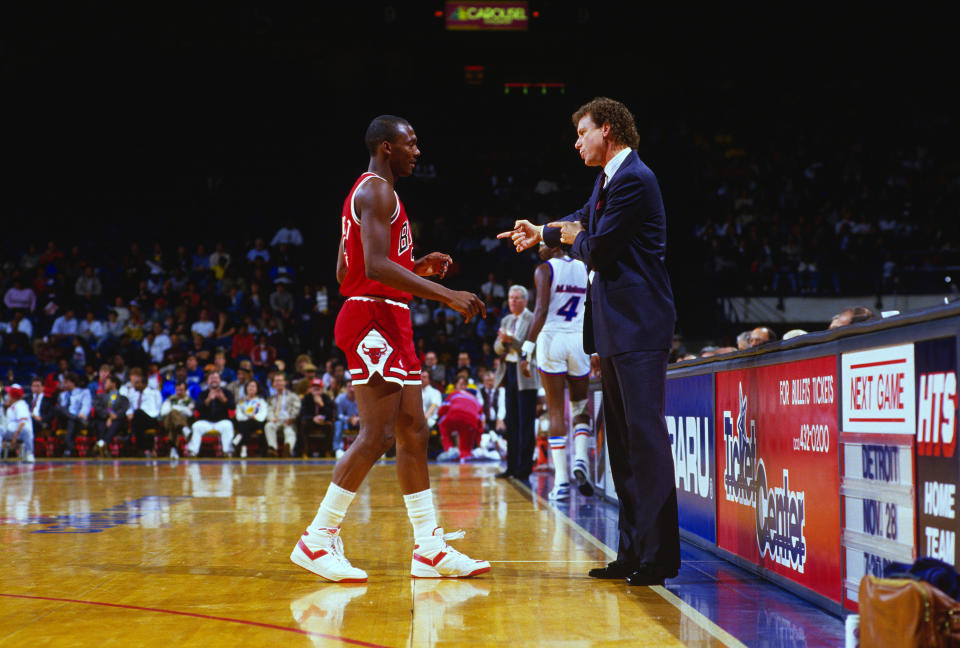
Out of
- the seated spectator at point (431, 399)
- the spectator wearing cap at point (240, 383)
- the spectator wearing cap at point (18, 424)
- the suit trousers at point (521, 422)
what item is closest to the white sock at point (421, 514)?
the suit trousers at point (521, 422)

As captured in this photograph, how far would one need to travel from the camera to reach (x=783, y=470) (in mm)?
3416

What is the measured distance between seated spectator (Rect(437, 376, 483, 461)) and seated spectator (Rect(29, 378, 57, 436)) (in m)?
6.22

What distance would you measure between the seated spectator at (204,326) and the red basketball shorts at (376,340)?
535 inches

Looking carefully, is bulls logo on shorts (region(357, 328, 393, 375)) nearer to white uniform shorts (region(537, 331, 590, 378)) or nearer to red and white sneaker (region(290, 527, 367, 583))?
red and white sneaker (region(290, 527, 367, 583))

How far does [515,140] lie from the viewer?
22531 mm

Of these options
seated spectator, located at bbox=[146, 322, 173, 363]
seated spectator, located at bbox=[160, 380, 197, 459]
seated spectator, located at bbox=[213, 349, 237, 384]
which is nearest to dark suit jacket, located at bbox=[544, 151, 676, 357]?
seated spectator, located at bbox=[160, 380, 197, 459]

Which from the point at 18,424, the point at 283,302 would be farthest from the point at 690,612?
the point at 283,302

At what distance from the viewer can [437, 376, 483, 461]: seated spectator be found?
41.5 ft

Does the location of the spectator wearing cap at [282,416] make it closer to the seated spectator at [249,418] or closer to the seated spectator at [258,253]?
the seated spectator at [249,418]

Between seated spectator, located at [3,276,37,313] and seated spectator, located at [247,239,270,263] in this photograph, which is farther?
seated spectator, located at [247,239,270,263]

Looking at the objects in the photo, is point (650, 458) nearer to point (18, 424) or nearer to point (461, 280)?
point (18, 424)

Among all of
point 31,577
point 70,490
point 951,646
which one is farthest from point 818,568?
point 70,490

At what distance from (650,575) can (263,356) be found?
12.8 m

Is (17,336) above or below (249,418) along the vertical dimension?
above
